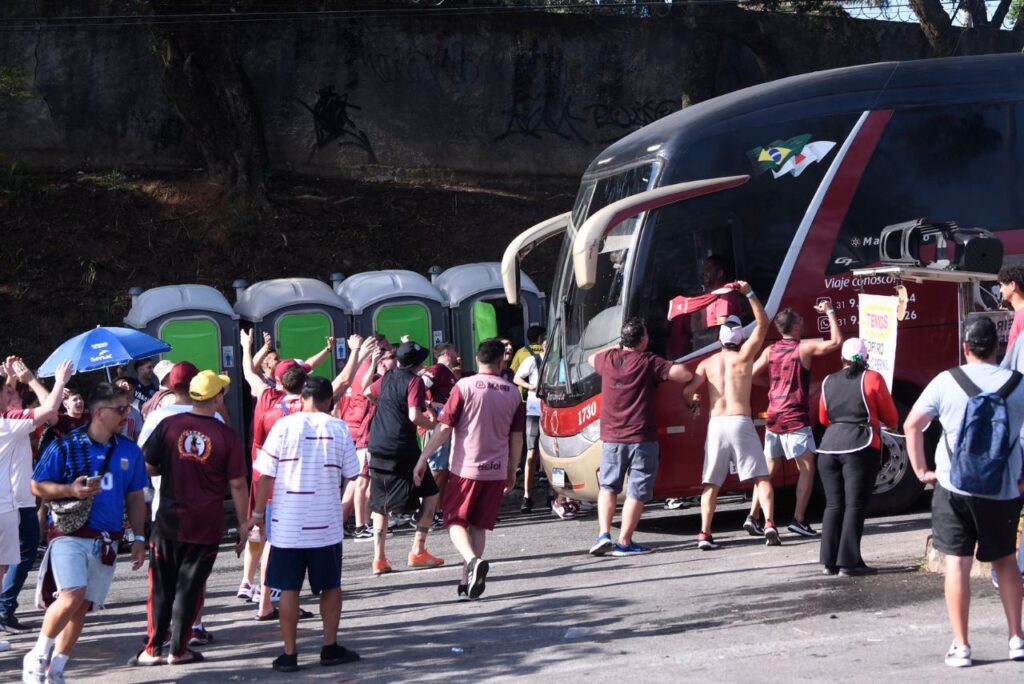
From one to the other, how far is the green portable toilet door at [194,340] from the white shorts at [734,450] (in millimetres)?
7005

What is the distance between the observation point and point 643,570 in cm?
950

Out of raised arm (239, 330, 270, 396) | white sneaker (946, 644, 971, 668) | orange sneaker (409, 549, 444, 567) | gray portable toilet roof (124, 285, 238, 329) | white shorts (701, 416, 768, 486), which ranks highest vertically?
gray portable toilet roof (124, 285, 238, 329)

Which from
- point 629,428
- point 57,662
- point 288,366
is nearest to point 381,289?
point 629,428

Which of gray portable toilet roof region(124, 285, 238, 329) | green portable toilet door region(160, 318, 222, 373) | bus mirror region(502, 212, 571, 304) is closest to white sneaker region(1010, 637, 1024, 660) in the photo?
bus mirror region(502, 212, 571, 304)

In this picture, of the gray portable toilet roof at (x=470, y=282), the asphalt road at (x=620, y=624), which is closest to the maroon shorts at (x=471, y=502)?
the asphalt road at (x=620, y=624)

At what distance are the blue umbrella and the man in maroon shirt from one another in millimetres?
4606

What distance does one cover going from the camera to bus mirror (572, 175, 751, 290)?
→ 10.2 metres

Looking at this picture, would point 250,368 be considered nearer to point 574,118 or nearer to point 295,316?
point 295,316

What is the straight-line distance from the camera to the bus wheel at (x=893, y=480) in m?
11.1

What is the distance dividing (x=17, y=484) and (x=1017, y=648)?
626 centimetres

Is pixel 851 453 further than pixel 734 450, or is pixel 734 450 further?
pixel 734 450

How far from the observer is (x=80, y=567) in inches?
264

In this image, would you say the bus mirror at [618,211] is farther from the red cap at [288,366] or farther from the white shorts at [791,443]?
the red cap at [288,366]

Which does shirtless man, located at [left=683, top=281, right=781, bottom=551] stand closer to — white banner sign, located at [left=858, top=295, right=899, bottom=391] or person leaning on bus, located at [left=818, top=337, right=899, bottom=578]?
white banner sign, located at [left=858, top=295, right=899, bottom=391]
